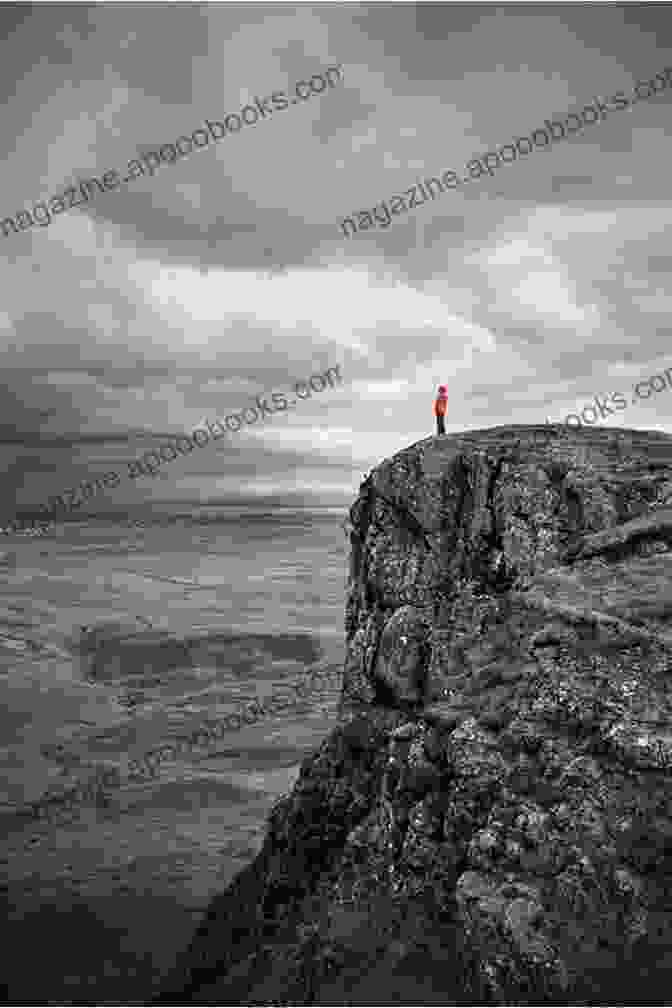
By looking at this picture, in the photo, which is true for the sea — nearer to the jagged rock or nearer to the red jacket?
the jagged rock

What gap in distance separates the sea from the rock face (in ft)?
19.7

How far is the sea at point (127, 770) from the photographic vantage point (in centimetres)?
1781

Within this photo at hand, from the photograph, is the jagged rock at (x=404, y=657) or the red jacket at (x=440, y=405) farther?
the red jacket at (x=440, y=405)

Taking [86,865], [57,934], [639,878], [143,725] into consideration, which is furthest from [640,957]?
[143,725]

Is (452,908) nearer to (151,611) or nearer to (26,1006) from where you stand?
(26,1006)

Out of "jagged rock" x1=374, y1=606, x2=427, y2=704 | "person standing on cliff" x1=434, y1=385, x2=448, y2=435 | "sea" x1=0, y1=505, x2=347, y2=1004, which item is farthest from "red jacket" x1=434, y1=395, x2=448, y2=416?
"sea" x1=0, y1=505, x2=347, y2=1004

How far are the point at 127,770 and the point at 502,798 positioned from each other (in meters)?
26.5

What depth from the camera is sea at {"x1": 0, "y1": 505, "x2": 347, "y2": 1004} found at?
701 inches

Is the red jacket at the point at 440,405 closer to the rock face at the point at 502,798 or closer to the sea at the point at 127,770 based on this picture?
the rock face at the point at 502,798

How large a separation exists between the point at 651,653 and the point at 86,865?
2068 centimetres

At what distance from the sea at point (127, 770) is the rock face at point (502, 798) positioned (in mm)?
6000

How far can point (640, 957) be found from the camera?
650 centimetres

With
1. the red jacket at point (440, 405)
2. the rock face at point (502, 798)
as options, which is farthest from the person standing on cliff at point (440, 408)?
the rock face at point (502, 798)

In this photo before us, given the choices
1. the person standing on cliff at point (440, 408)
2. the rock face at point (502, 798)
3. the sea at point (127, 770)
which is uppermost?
the person standing on cliff at point (440, 408)
